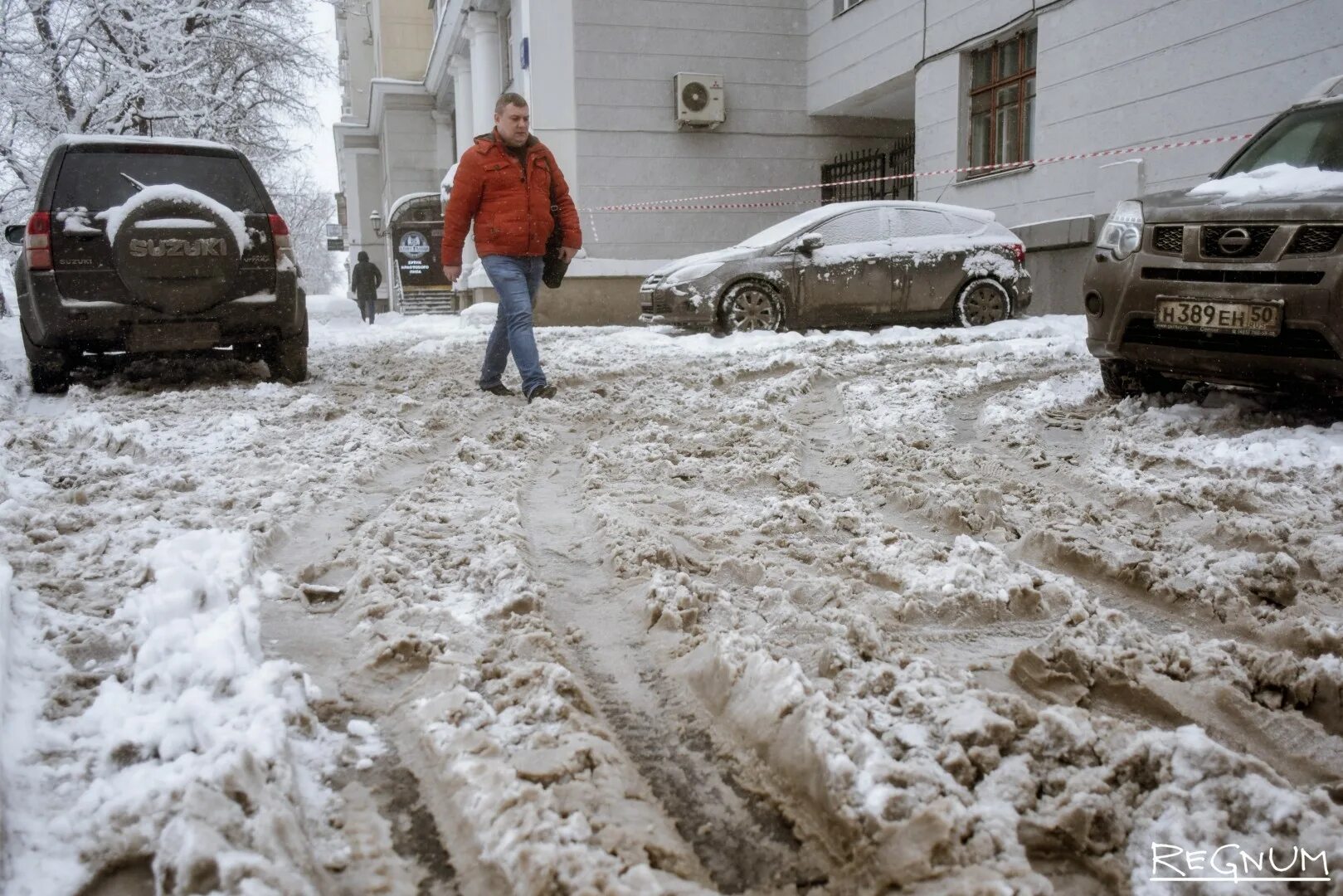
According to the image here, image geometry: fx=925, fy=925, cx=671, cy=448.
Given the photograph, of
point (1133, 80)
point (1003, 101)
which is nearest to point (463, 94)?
point (1003, 101)

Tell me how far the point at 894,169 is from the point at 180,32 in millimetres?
14230

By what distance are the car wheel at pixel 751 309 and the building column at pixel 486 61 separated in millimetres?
9976

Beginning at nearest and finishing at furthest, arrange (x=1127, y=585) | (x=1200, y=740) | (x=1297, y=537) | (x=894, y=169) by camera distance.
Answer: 1. (x=1200, y=740)
2. (x=1127, y=585)
3. (x=1297, y=537)
4. (x=894, y=169)

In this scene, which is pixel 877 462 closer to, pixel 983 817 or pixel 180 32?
pixel 983 817

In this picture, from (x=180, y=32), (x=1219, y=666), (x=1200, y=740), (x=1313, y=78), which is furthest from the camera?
(x=180, y=32)

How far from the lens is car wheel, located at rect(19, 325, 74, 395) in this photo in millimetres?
6441

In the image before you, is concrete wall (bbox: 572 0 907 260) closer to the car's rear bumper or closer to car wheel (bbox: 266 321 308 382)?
car wheel (bbox: 266 321 308 382)

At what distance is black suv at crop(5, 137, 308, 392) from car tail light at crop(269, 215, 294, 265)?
1cm

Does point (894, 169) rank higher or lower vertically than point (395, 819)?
higher

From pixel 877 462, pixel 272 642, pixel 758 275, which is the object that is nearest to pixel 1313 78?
pixel 758 275

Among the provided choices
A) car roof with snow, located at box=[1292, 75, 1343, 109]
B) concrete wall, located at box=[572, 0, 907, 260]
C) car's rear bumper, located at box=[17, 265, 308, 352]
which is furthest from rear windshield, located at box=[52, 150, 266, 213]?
concrete wall, located at box=[572, 0, 907, 260]

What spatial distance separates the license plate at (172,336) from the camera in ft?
21.0

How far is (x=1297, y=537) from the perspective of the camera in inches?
117

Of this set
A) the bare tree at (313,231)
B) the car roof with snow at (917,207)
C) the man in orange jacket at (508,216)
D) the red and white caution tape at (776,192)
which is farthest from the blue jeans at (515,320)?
the bare tree at (313,231)
